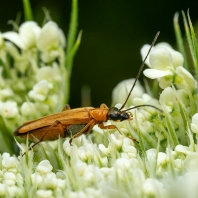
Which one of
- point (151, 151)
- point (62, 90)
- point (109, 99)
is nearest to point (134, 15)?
point (109, 99)

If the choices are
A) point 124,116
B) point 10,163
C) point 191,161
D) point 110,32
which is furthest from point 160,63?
point 110,32

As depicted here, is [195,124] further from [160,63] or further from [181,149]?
[160,63]

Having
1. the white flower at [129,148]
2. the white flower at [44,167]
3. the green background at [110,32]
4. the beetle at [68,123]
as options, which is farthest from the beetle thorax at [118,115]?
the green background at [110,32]

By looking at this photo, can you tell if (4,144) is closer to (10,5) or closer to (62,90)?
(62,90)

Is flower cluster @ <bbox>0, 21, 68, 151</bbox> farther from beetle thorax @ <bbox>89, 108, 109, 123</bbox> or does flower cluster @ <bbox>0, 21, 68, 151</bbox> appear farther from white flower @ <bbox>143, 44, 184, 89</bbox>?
white flower @ <bbox>143, 44, 184, 89</bbox>

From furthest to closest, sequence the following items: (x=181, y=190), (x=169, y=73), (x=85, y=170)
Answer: (x=169, y=73), (x=85, y=170), (x=181, y=190)

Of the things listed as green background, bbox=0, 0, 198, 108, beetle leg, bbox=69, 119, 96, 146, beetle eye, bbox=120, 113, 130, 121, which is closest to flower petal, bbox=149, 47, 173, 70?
beetle eye, bbox=120, 113, 130, 121

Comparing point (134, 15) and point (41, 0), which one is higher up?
point (41, 0)
